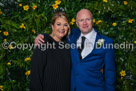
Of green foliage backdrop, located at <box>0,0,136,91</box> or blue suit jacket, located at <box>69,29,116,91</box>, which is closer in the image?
blue suit jacket, located at <box>69,29,116,91</box>

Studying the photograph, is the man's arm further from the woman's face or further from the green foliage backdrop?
the green foliage backdrop

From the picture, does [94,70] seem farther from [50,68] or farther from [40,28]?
[40,28]

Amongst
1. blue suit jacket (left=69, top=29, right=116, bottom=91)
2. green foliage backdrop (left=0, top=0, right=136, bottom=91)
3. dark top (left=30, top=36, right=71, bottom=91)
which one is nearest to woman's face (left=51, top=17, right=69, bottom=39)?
dark top (left=30, top=36, right=71, bottom=91)

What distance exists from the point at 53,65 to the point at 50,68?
62 mm

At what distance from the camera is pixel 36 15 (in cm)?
265

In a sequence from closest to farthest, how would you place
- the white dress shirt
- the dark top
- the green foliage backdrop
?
the dark top < the white dress shirt < the green foliage backdrop

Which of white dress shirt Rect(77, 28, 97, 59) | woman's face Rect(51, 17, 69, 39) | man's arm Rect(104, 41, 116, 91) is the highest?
woman's face Rect(51, 17, 69, 39)

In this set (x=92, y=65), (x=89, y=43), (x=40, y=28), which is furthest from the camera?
(x=40, y=28)

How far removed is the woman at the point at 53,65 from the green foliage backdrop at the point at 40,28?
0.70 metres

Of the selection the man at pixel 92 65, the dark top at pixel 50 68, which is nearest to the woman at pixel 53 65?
the dark top at pixel 50 68

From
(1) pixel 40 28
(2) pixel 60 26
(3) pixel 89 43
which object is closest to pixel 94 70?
(3) pixel 89 43

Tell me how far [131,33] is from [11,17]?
2.46 metres

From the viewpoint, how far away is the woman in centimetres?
188

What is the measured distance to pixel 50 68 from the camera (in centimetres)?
194
